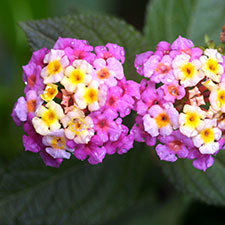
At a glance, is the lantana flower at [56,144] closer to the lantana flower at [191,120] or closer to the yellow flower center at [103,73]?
the yellow flower center at [103,73]

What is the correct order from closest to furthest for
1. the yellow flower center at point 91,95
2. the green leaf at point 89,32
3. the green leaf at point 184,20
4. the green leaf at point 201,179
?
the yellow flower center at point 91,95 < the green leaf at point 89,32 < the green leaf at point 201,179 < the green leaf at point 184,20

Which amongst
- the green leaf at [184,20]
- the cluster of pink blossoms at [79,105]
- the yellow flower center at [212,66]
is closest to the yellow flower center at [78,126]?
the cluster of pink blossoms at [79,105]

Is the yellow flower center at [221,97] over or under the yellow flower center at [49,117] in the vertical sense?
over

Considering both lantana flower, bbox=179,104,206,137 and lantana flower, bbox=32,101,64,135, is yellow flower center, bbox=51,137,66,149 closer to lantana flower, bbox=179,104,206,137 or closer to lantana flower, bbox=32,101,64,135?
lantana flower, bbox=32,101,64,135

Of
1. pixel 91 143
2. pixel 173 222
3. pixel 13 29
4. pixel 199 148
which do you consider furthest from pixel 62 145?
pixel 13 29

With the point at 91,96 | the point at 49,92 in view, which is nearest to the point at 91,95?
the point at 91,96

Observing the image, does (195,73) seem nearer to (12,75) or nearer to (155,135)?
(155,135)

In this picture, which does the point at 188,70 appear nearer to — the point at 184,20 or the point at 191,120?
the point at 191,120

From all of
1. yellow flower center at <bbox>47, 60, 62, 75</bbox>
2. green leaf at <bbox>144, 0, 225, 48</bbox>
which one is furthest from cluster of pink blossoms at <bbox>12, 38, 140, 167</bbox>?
green leaf at <bbox>144, 0, 225, 48</bbox>
